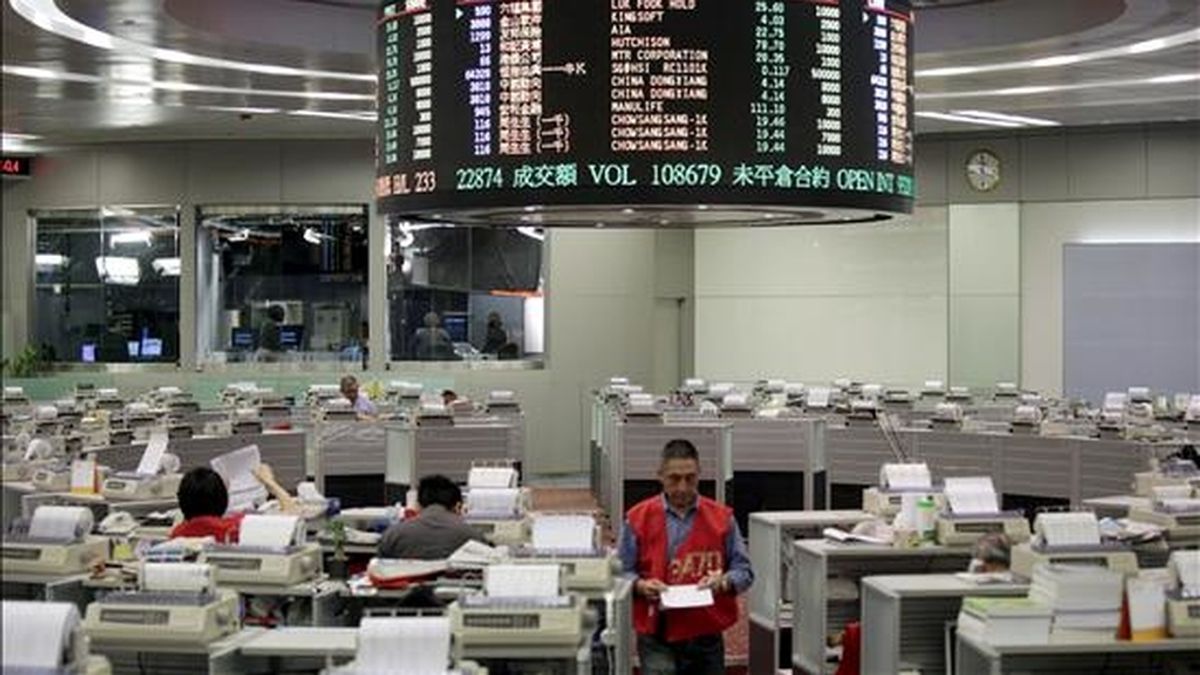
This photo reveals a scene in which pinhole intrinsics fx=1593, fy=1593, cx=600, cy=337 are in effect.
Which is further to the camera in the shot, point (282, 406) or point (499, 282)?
point (499, 282)

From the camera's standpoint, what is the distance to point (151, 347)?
21.8 metres

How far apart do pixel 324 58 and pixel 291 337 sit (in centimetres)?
792

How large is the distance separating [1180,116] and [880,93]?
12.4 metres

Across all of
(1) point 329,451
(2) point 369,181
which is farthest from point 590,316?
(1) point 329,451

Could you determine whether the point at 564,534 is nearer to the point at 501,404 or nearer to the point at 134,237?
the point at 501,404

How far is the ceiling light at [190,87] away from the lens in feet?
49.7

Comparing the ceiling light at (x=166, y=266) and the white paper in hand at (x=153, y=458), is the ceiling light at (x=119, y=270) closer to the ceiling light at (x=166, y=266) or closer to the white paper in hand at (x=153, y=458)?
the ceiling light at (x=166, y=266)

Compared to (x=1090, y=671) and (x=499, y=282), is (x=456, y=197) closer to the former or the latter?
(x=1090, y=671)

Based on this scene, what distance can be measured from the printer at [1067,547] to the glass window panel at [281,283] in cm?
1511

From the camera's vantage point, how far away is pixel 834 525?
902cm

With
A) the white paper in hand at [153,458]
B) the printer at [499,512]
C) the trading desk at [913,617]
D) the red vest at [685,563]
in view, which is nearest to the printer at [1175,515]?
the trading desk at [913,617]

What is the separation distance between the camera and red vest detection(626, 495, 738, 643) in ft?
20.1

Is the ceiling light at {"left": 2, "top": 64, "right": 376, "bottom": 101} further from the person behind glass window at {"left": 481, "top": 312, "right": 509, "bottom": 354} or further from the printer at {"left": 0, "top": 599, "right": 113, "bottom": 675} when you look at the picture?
the printer at {"left": 0, "top": 599, "right": 113, "bottom": 675}

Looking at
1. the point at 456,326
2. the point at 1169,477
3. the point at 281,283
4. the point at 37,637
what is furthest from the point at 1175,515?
the point at 281,283
